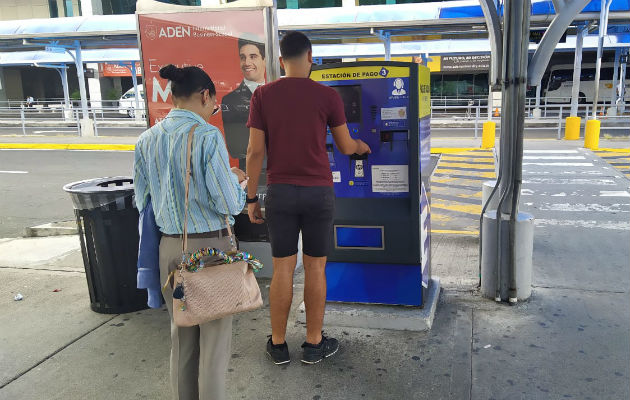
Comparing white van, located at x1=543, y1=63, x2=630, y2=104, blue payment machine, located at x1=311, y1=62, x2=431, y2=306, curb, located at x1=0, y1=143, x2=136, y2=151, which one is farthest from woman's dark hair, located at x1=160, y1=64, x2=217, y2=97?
white van, located at x1=543, y1=63, x2=630, y2=104

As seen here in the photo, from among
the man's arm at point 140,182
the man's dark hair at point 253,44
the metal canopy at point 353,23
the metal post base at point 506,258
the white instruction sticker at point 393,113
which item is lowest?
the metal post base at point 506,258

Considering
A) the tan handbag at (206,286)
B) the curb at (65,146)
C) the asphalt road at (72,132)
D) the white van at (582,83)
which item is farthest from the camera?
the white van at (582,83)

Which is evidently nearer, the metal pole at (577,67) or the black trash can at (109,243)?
the black trash can at (109,243)

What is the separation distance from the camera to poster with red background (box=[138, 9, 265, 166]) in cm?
440

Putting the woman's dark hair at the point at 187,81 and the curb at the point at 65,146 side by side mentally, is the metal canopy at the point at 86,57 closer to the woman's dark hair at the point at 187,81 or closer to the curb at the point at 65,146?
the curb at the point at 65,146

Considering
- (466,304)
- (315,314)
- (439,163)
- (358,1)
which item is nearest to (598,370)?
(466,304)

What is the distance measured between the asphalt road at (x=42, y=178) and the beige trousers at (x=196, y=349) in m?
5.90

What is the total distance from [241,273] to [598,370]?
226cm

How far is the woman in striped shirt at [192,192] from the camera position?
227 centimetres

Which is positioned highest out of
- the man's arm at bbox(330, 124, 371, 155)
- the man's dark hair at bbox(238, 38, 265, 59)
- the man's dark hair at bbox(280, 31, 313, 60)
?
the man's dark hair at bbox(238, 38, 265, 59)

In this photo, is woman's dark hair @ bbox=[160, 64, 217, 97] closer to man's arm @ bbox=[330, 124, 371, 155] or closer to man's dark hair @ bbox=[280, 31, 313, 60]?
man's dark hair @ bbox=[280, 31, 313, 60]

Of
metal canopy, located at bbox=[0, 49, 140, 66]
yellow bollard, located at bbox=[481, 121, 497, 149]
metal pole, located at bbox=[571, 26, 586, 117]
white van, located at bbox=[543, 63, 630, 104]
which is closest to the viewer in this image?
yellow bollard, located at bbox=[481, 121, 497, 149]

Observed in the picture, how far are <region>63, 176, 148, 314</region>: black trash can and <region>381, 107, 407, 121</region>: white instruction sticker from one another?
80.0 inches

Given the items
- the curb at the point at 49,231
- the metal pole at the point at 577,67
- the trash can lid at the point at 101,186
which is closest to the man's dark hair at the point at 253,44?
the trash can lid at the point at 101,186
